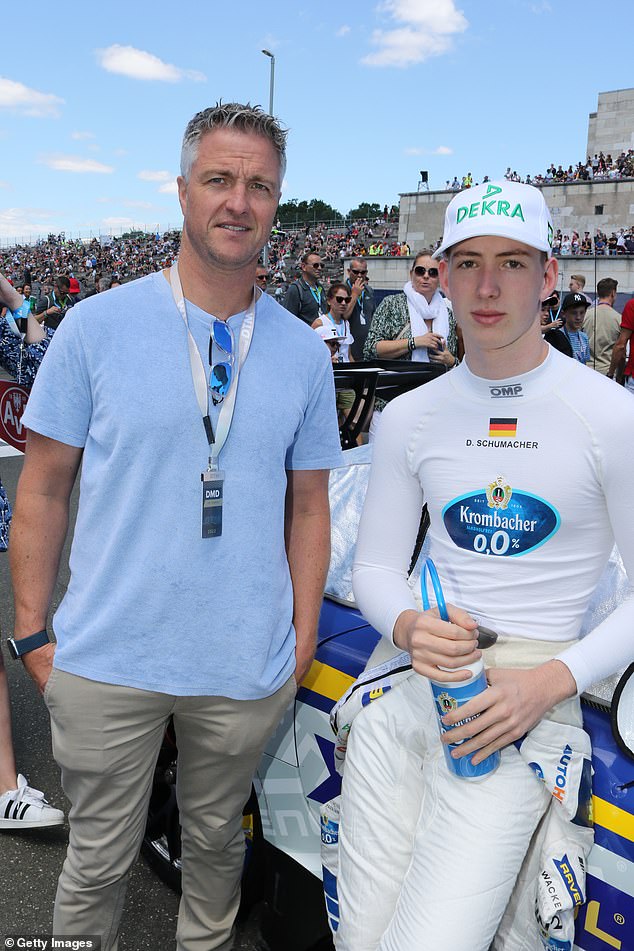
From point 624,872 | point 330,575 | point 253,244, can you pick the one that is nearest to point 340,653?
point 330,575

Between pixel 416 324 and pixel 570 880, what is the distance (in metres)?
4.35

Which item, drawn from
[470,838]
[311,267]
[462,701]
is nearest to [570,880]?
[470,838]

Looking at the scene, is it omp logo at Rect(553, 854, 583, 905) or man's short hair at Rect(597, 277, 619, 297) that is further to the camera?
man's short hair at Rect(597, 277, 619, 297)

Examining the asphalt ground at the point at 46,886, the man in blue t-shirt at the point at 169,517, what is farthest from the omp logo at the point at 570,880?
the asphalt ground at the point at 46,886

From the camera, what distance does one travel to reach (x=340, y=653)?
1904 mm

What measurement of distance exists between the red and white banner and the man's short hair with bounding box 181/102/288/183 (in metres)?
Answer: 1.89

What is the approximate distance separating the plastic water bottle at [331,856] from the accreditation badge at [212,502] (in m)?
0.66

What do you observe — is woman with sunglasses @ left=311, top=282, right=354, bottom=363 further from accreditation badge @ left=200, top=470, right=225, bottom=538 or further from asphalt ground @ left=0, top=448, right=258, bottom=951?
accreditation badge @ left=200, top=470, right=225, bottom=538

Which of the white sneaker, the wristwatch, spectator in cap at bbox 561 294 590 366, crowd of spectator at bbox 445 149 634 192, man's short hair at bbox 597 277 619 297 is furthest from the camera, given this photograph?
crowd of spectator at bbox 445 149 634 192

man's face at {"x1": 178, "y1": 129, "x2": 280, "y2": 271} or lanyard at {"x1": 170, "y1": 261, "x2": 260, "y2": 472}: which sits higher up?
man's face at {"x1": 178, "y1": 129, "x2": 280, "y2": 271}

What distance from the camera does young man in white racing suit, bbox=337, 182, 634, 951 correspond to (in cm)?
139

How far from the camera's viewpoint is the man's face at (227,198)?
5.34 ft

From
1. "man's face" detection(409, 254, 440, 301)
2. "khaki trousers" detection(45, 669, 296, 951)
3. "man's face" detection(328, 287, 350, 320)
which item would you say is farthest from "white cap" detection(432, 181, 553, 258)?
"man's face" detection(328, 287, 350, 320)

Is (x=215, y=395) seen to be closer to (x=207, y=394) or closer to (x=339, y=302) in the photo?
(x=207, y=394)
